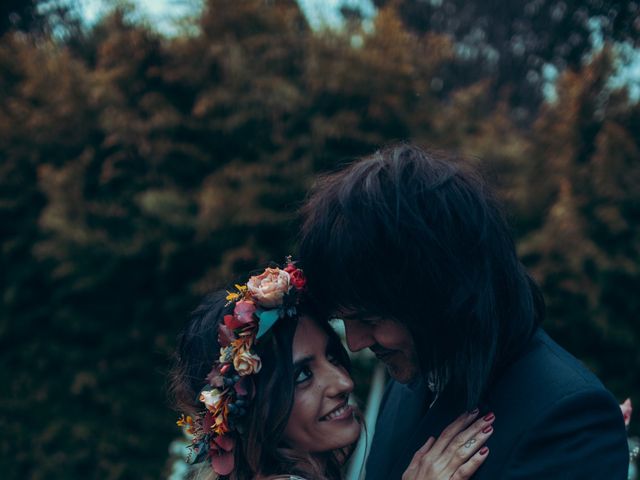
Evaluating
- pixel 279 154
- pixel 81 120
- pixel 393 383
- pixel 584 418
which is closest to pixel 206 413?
pixel 393 383

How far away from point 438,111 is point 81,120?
3318 millimetres

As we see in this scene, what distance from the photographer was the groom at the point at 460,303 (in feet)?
6.30

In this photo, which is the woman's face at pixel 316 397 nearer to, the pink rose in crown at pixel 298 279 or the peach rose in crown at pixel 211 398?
the pink rose in crown at pixel 298 279

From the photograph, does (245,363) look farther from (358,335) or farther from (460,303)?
(460,303)

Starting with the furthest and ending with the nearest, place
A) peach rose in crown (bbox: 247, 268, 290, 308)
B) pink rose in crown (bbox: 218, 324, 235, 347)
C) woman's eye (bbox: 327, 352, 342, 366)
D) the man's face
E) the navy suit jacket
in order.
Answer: woman's eye (bbox: 327, 352, 342, 366)
pink rose in crown (bbox: 218, 324, 235, 347)
peach rose in crown (bbox: 247, 268, 290, 308)
the man's face
the navy suit jacket

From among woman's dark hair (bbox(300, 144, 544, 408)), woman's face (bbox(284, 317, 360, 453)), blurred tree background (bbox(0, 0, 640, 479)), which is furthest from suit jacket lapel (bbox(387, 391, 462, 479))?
blurred tree background (bbox(0, 0, 640, 479))

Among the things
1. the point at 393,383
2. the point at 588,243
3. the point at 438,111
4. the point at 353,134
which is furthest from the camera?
the point at 438,111

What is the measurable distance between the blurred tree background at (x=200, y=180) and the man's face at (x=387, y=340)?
3.10 meters

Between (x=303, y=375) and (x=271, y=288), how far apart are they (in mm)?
396

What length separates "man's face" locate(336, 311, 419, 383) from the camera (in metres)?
2.20

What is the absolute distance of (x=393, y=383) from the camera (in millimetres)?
3002

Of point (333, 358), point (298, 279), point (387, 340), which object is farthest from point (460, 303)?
point (333, 358)

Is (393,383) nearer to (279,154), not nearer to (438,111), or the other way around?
(279,154)

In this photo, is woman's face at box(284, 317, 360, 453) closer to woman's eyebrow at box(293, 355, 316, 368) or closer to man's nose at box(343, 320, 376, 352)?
woman's eyebrow at box(293, 355, 316, 368)
